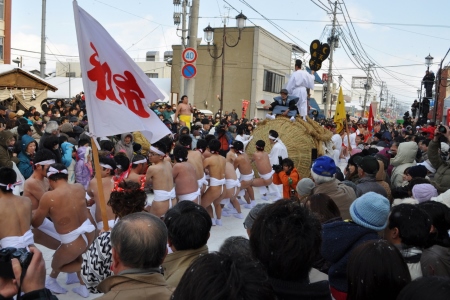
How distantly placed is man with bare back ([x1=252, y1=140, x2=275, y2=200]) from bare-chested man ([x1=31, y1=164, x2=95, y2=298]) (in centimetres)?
504

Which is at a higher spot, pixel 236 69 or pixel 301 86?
pixel 236 69

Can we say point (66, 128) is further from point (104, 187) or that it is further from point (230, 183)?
point (104, 187)

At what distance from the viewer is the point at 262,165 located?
9.66 m

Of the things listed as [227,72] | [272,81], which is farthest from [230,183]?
[272,81]

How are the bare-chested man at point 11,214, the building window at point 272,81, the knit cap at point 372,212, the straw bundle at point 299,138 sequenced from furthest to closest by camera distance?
the building window at point 272,81 < the straw bundle at point 299,138 < the bare-chested man at point 11,214 < the knit cap at point 372,212

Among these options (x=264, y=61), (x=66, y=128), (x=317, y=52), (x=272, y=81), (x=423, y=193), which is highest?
(x=264, y=61)

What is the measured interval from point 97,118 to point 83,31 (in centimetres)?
81

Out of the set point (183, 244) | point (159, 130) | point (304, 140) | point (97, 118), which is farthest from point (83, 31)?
point (304, 140)

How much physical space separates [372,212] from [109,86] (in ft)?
8.51

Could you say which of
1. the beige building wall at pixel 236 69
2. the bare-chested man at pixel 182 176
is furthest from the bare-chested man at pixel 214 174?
the beige building wall at pixel 236 69

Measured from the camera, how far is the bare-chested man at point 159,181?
6473 mm

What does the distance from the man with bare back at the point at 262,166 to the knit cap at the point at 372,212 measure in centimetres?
636

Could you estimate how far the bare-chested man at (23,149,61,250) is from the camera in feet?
16.7

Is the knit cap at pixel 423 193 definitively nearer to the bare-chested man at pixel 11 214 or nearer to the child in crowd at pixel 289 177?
the child in crowd at pixel 289 177
